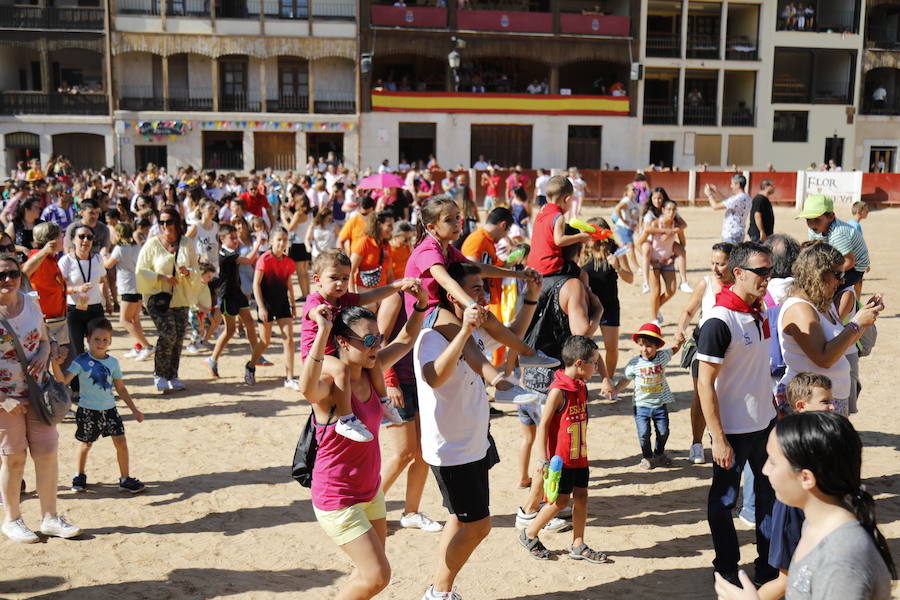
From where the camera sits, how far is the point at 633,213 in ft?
49.1

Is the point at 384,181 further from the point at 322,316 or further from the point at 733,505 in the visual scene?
the point at 322,316

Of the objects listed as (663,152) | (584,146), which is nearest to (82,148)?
(584,146)

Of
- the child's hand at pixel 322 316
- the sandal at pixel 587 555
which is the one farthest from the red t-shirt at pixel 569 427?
the child's hand at pixel 322 316

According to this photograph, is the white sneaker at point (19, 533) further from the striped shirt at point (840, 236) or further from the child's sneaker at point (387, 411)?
the striped shirt at point (840, 236)

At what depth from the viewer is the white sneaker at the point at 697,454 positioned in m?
6.96

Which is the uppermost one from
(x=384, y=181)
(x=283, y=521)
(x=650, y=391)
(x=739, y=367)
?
(x=384, y=181)

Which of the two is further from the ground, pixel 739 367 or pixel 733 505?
pixel 739 367

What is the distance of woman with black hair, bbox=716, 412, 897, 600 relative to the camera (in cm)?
233

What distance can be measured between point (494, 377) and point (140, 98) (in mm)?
38511

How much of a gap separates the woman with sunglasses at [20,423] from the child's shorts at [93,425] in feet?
2.30

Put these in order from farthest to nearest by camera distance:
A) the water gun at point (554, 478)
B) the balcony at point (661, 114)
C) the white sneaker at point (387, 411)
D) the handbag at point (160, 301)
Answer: the balcony at point (661, 114) → the handbag at point (160, 301) → the water gun at point (554, 478) → the white sneaker at point (387, 411)

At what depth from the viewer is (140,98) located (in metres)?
38.6

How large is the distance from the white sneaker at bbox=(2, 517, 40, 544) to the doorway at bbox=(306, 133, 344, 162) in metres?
35.3

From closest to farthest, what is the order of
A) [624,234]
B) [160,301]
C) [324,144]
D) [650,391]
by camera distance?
1. [650,391]
2. [160,301]
3. [624,234]
4. [324,144]
